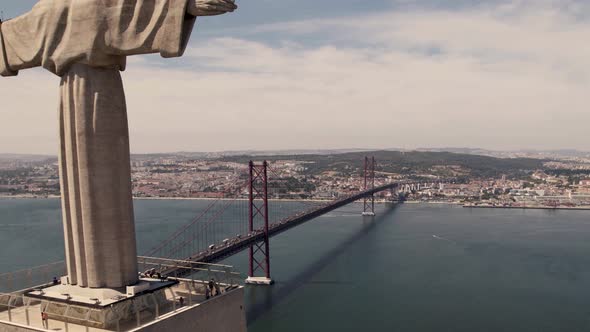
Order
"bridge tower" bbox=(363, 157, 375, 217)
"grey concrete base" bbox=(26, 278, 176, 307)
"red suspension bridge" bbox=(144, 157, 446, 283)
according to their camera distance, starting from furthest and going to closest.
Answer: "bridge tower" bbox=(363, 157, 375, 217), "red suspension bridge" bbox=(144, 157, 446, 283), "grey concrete base" bbox=(26, 278, 176, 307)

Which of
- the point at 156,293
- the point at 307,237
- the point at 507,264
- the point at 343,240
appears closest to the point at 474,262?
the point at 507,264

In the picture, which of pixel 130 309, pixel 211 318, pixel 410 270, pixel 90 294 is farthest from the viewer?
pixel 410 270

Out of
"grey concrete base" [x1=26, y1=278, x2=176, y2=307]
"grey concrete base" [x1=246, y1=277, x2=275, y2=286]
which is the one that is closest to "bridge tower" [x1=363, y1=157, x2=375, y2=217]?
"grey concrete base" [x1=246, y1=277, x2=275, y2=286]

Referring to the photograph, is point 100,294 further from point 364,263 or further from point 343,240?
point 343,240

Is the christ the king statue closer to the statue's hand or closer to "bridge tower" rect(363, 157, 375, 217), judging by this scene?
the statue's hand

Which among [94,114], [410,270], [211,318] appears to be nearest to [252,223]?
[410,270]

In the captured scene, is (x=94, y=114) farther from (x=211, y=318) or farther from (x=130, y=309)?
(x=211, y=318)
